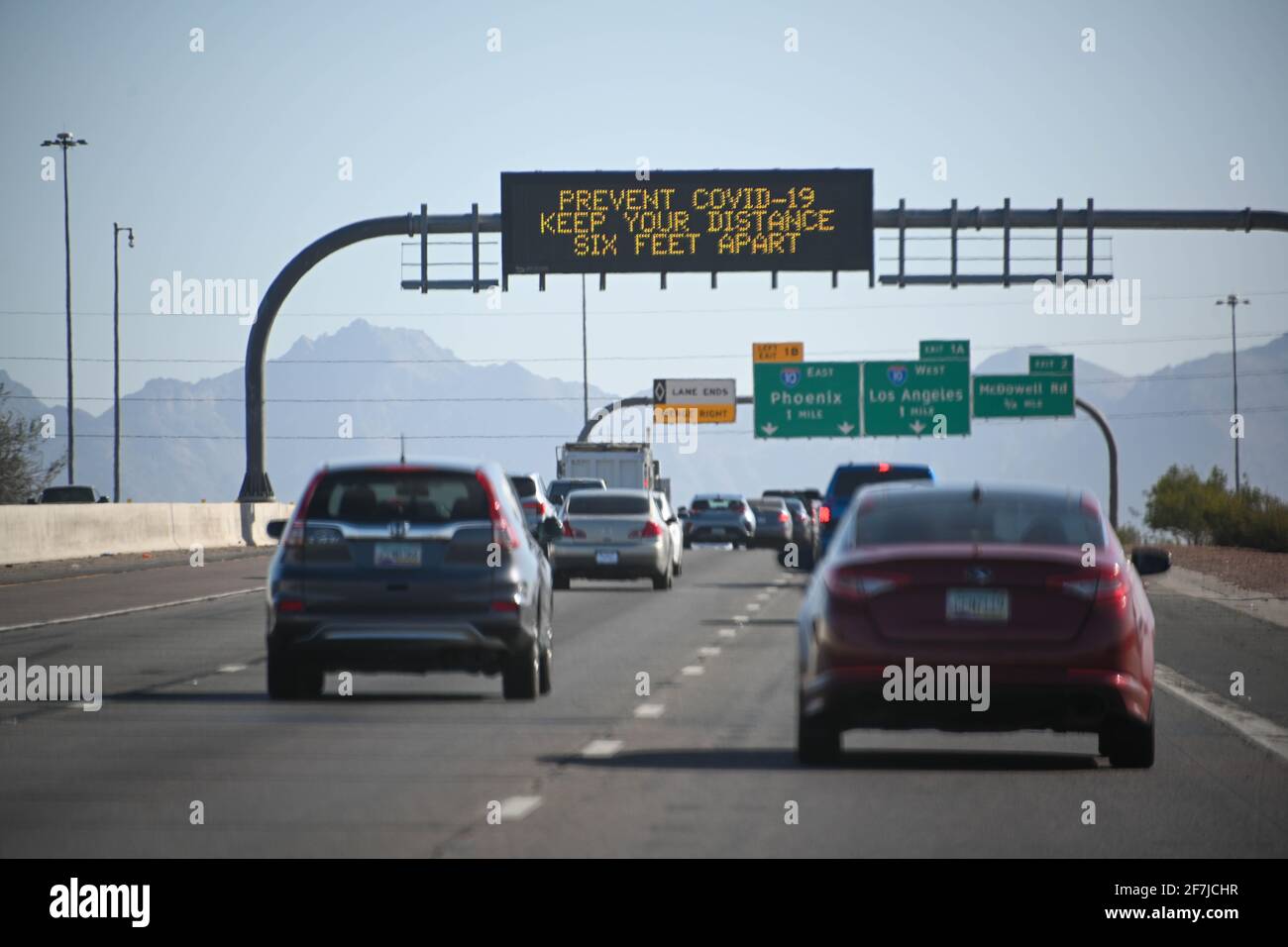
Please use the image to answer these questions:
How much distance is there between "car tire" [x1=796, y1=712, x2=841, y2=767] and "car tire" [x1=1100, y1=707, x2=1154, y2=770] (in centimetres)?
141

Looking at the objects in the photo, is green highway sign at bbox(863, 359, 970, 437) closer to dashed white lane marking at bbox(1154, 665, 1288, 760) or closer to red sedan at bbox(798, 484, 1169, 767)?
dashed white lane marking at bbox(1154, 665, 1288, 760)

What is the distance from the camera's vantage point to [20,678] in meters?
18.1

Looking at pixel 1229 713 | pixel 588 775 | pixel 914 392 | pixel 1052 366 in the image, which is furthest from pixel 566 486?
pixel 588 775

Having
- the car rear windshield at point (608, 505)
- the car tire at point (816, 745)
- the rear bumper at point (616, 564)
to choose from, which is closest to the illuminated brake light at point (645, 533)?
the rear bumper at point (616, 564)

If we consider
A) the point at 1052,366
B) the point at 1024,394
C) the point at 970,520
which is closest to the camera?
the point at 970,520

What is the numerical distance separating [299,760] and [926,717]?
11.6ft

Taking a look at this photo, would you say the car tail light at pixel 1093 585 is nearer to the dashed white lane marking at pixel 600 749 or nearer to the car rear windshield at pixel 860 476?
the dashed white lane marking at pixel 600 749

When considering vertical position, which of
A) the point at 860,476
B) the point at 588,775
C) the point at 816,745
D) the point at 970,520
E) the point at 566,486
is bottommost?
the point at 588,775

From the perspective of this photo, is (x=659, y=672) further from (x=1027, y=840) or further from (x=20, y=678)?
(x=1027, y=840)

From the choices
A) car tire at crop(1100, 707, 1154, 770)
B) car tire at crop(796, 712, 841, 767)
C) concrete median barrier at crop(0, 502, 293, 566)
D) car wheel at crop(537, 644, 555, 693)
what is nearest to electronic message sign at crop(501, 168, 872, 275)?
concrete median barrier at crop(0, 502, 293, 566)

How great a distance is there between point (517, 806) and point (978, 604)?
2.64 metres

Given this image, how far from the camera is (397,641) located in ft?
50.3

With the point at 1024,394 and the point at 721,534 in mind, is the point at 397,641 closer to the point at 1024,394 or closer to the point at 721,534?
the point at 721,534

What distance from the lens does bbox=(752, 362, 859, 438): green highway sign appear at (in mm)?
68125
